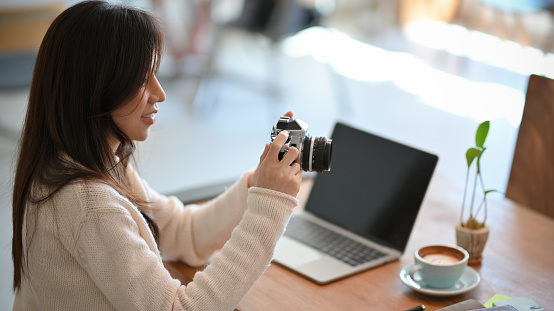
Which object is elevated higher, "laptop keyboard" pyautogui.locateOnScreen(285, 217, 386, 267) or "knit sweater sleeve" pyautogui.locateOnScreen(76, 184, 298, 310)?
"knit sweater sleeve" pyautogui.locateOnScreen(76, 184, 298, 310)

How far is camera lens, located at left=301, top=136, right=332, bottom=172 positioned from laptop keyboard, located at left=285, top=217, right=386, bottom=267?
0.81 ft

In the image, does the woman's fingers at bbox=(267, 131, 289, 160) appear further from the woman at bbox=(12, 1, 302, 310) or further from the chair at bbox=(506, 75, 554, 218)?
the chair at bbox=(506, 75, 554, 218)

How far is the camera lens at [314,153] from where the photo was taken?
1.11m

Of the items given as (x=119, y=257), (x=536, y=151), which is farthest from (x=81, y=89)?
(x=536, y=151)

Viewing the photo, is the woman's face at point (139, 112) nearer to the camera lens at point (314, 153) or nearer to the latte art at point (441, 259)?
the camera lens at point (314, 153)

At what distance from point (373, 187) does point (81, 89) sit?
619 millimetres

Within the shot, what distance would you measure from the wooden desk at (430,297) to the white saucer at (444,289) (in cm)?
1

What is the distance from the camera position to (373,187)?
138 centimetres

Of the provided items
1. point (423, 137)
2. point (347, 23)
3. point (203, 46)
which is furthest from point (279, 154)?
point (347, 23)

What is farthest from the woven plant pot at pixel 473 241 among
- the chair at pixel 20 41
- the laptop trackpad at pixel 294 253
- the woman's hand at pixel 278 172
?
the chair at pixel 20 41

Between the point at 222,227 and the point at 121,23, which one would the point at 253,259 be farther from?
the point at 121,23

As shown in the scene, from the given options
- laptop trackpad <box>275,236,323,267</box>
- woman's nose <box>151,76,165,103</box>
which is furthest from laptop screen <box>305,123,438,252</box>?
woman's nose <box>151,76,165,103</box>

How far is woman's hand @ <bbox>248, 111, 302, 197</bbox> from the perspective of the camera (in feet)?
3.45

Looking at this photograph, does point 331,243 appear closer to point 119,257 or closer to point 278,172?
point 278,172
